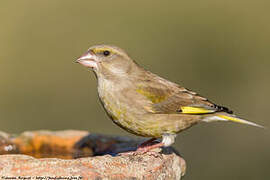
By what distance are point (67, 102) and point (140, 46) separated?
9.33 ft

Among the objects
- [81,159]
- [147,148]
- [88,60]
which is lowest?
[147,148]

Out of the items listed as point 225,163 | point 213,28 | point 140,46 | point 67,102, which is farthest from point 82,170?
point 213,28

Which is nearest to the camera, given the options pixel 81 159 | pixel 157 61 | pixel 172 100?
pixel 81 159

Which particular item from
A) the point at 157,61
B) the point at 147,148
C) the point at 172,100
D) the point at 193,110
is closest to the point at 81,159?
the point at 147,148

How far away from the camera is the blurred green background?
36.7ft

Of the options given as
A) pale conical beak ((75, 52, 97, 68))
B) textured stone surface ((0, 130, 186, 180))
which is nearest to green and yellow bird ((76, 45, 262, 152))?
pale conical beak ((75, 52, 97, 68))

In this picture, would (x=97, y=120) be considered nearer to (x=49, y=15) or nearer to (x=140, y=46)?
(x=140, y=46)

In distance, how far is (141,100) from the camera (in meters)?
5.98

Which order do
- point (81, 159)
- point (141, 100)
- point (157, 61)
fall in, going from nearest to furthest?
point (81, 159), point (141, 100), point (157, 61)

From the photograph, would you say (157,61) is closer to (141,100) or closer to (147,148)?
(141,100)

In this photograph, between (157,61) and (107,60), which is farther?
(157,61)

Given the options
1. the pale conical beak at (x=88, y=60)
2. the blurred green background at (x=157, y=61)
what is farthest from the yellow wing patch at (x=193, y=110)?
the blurred green background at (x=157, y=61)

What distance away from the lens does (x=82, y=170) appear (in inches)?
170

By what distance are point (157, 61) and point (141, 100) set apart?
7726 mm
